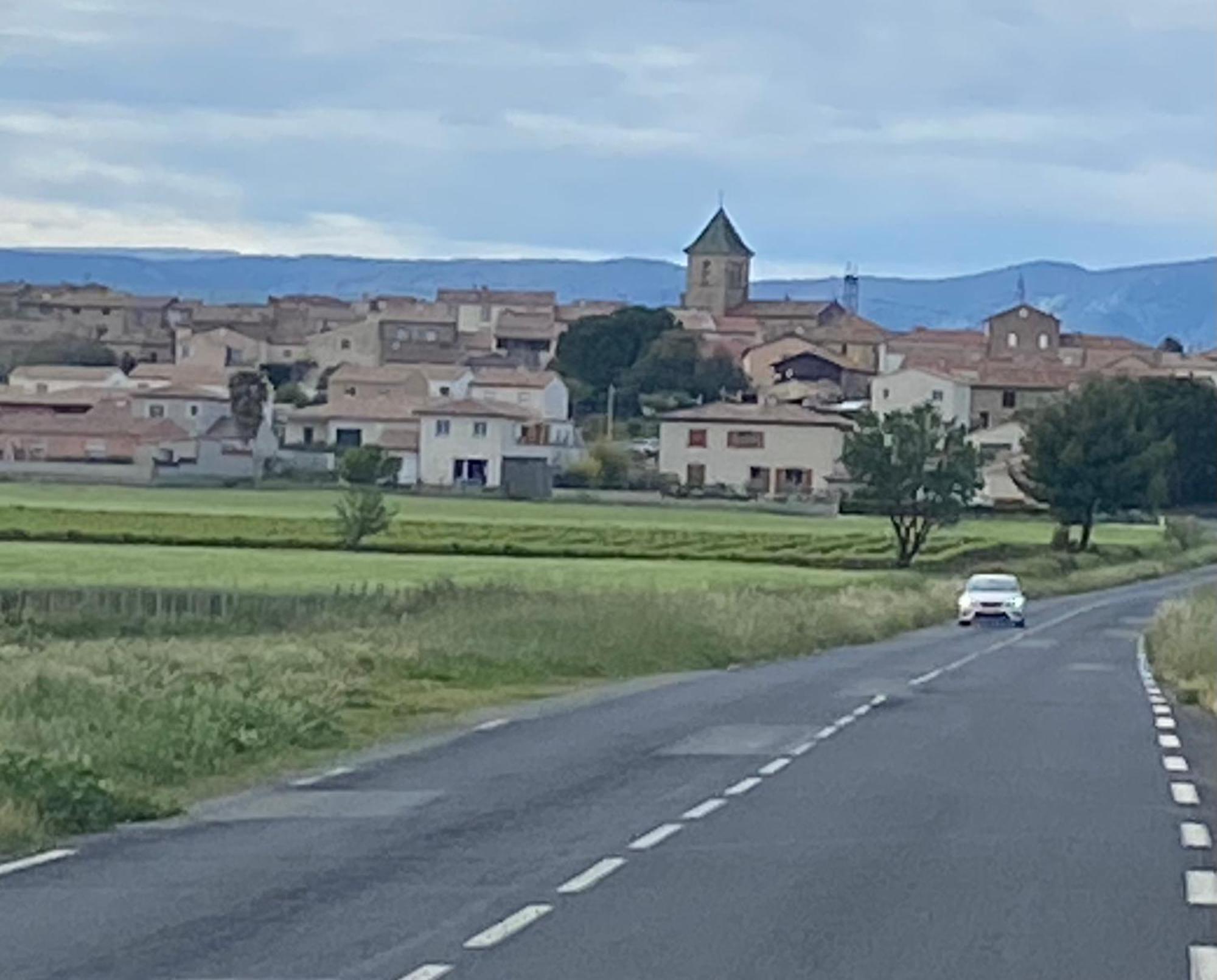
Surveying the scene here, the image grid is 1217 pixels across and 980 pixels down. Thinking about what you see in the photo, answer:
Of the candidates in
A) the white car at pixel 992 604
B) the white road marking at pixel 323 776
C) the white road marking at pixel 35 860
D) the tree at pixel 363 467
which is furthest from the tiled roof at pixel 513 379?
the white road marking at pixel 35 860

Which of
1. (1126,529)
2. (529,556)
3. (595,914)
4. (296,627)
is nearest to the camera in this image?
(595,914)

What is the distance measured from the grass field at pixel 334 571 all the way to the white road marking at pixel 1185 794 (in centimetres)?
3565

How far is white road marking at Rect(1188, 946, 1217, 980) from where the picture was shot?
10.9 metres

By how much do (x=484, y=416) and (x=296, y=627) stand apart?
77.6 metres

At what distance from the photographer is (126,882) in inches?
538

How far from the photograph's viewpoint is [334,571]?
69.3 meters

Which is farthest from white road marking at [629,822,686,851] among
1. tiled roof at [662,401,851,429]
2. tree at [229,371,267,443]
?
tree at [229,371,267,443]

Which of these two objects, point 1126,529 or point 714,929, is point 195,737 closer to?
point 714,929

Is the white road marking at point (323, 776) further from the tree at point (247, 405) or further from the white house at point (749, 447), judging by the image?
the tree at point (247, 405)

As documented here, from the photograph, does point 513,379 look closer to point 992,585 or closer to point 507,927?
point 992,585

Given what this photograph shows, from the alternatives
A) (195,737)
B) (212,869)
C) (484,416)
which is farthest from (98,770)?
(484,416)

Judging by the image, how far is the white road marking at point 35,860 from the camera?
14.1 m

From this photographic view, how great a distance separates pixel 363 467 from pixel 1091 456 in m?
29.5

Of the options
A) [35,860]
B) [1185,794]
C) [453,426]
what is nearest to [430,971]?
[35,860]
